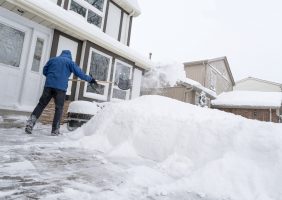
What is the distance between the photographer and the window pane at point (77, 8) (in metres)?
8.50

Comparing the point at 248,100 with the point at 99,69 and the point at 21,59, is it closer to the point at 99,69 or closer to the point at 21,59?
the point at 99,69

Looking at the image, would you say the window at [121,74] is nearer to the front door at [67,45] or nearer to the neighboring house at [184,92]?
the front door at [67,45]

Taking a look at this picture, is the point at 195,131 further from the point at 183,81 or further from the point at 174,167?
the point at 183,81

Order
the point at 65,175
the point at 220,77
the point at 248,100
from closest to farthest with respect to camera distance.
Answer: the point at 65,175 → the point at 248,100 → the point at 220,77

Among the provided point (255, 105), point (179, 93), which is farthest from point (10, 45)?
point (255, 105)

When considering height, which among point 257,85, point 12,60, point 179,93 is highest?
point 257,85

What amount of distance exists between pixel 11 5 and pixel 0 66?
1.46 meters

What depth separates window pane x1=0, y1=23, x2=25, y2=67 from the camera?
607 centimetres

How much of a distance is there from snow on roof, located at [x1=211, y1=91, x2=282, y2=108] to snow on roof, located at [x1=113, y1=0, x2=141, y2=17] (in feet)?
42.7

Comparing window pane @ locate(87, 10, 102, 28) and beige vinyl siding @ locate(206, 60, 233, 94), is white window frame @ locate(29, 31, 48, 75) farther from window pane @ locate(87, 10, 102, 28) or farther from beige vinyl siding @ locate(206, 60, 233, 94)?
beige vinyl siding @ locate(206, 60, 233, 94)

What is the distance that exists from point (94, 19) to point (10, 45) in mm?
3936

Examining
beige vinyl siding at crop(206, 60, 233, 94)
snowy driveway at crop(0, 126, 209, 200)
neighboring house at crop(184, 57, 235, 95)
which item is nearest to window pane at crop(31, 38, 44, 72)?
snowy driveway at crop(0, 126, 209, 200)

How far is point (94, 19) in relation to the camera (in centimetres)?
944

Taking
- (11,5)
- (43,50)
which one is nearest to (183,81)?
(43,50)
